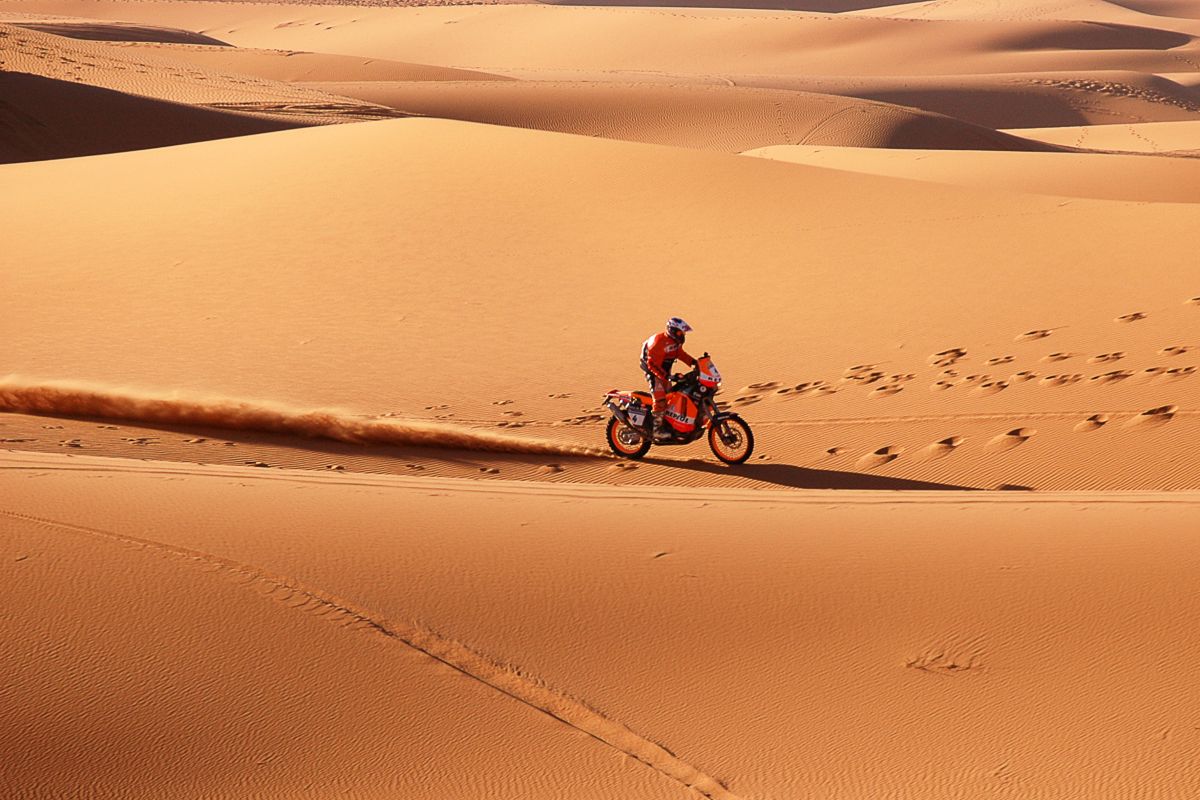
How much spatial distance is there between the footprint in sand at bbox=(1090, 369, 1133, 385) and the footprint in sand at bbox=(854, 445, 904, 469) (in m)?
1.95

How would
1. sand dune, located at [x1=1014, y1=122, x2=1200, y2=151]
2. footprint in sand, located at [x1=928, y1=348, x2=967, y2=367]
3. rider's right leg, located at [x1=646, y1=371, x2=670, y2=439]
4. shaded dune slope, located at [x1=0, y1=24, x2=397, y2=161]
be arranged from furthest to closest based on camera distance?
sand dune, located at [x1=1014, y1=122, x2=1200, y2=151], shaded dune slope, located at [x1=0, y1=24, x2=397, y2=161], footprint in sand, located at [x1=928, y1=348, x2=967, y2=367], rider's right leg, located at [x1=646, y1=371, x2=670, y2=439]

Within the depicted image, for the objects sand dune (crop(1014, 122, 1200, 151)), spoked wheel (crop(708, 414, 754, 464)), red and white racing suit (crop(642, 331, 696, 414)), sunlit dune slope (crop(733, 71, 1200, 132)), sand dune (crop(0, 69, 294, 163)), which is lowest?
spoked wheel (crop(708, 414, 754, 464))

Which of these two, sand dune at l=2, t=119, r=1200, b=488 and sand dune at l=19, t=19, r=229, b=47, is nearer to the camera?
sand dune at l=2, t=119, r=1200, b=488

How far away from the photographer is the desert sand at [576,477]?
4250 mm

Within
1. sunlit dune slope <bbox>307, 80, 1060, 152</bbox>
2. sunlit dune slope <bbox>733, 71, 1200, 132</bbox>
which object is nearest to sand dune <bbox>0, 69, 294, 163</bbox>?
sunlit dune slope <bbox>307, 80, 1060, 152</bbox>

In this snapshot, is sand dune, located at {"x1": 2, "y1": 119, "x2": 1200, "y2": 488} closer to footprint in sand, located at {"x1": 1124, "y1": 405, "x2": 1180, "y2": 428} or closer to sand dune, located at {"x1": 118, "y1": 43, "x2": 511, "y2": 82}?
footprint in sand, located at {"x1": 1124, "y1": 405, "x2": 1180, "y2": 428}

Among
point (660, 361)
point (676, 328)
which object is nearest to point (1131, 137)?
point (660, 361)

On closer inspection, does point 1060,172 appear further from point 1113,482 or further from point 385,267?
point 1113,482

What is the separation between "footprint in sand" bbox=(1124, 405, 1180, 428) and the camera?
9539 millimetres

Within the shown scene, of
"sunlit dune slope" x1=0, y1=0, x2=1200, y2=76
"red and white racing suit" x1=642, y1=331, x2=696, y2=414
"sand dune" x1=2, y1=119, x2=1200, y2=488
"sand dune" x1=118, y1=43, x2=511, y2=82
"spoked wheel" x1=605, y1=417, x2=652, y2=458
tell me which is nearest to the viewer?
"red and white racing suit" x1=642, y1=331, x2=696, y2=414

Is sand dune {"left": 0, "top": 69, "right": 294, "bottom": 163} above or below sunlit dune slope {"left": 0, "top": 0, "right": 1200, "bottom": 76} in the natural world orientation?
below

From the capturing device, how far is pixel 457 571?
5.67 m

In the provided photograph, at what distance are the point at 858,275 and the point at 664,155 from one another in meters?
5.89

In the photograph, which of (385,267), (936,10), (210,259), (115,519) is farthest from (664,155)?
(936,10)
